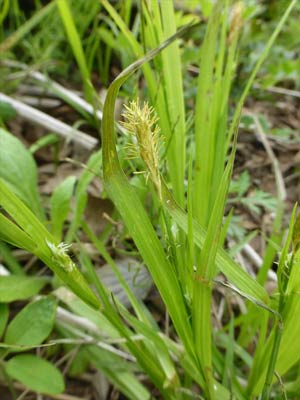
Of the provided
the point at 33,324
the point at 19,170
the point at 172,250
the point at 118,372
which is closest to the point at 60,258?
the point at 172,250

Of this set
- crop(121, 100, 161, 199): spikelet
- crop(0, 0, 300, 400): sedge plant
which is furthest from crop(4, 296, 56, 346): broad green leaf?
crop(121, 100, 161, 199): spikelet

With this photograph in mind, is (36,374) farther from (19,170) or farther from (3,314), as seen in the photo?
(19,170)

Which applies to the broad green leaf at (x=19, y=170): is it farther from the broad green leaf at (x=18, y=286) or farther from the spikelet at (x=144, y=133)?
the spikelet at (x=144, y=133)

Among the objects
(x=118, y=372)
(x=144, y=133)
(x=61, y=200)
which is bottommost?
(x=118, y=372)

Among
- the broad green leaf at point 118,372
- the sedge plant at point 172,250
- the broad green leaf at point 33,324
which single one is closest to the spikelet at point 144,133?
the sedge plant at point 172,250

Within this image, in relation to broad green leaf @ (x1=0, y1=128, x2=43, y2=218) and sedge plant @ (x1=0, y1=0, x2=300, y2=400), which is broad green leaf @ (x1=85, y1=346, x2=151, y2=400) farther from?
broad green leaf @ (x1=0, y1=128, x2=43, y2=218)

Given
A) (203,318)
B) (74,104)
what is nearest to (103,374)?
(203,318)

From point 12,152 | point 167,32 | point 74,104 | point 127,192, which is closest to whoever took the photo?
point 127,192

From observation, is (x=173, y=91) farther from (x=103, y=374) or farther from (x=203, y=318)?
(x=103, y=374)
